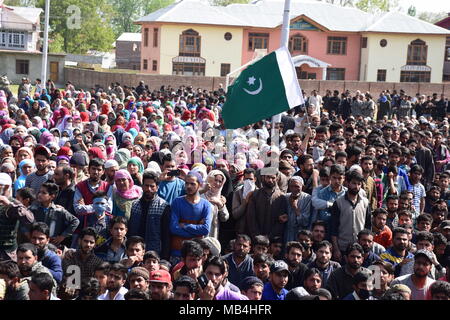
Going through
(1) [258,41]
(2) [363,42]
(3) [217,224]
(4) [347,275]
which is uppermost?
(2) [363,42]

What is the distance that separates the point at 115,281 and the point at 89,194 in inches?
74.7

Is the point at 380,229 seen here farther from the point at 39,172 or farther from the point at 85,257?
the point at 39,172

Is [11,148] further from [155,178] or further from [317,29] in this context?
[317,29]

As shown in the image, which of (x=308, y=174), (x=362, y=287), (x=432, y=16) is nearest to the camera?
(x=362, y=287)

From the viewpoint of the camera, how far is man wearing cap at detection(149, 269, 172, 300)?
6529mm

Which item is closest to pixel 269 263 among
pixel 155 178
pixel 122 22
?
pixel 155 178

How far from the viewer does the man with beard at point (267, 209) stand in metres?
9.02

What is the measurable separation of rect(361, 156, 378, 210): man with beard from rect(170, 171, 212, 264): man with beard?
8.66 feet

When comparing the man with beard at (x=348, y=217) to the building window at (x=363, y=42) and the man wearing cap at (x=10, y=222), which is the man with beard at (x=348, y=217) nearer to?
the man wearing cap at (x=10, y=222)

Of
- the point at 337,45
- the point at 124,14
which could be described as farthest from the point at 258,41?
the point at 124,14

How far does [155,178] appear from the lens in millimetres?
8430

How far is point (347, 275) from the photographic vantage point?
771cm

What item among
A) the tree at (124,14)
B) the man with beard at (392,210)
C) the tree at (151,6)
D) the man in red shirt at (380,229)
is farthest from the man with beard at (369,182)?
the tree at (151,6)

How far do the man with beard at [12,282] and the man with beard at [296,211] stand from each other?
339 centimetres
